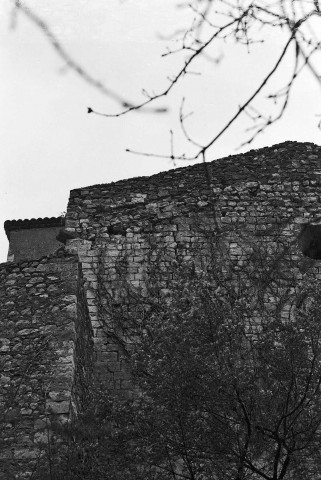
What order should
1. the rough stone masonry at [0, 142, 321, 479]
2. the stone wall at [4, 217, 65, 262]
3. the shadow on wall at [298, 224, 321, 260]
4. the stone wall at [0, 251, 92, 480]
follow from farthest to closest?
the stone wall at [4, 217, 65, 262], the shadow on wall at [298, 224, 321, 260], the rough stone masonry at [0, 142, 321, 479], the stone wall at [0, 251, 92, 480]

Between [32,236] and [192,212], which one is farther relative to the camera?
[32,236]

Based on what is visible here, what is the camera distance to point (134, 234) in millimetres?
10508

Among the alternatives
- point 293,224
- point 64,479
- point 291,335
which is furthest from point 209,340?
point 293,224

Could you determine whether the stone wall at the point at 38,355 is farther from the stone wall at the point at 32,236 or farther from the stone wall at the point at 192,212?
the stone wall at the point at 32,236

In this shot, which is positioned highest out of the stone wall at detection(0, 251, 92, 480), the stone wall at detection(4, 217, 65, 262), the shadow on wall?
the stone wall at detection(4, 217, 65, 262)

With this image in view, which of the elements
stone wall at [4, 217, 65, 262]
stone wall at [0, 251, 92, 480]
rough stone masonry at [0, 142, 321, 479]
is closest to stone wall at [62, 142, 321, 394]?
rough stone masonry at [0, 142, 321, 479]

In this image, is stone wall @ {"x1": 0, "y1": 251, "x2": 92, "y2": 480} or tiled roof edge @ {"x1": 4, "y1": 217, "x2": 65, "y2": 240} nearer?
stone wall @ {"x1": 0, "y1": 251, "x2": 92, "y2": 480}

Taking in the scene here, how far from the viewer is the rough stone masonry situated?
819 cm

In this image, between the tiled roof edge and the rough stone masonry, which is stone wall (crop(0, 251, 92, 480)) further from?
the tiled roof edge

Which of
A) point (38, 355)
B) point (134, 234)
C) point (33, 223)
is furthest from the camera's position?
point (33, 223)

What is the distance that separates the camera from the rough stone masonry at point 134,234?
8188 millimetres

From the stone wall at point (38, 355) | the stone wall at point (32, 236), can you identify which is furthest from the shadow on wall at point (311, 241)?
the stone wall at point (32, 236)

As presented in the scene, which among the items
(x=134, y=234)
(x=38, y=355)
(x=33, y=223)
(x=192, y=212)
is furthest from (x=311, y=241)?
(x=33, y=223)

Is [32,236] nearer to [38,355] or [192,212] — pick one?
[192,212]
